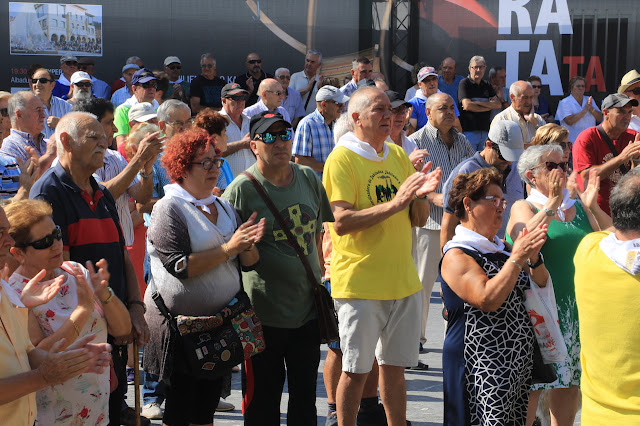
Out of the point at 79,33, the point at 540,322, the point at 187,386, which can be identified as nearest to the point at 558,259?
the point at 540,322

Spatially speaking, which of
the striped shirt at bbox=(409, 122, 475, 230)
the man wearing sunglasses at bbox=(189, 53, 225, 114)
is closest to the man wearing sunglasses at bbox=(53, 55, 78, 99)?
the man wearing sunglasses at bbox=(189, 53, 225, 114)

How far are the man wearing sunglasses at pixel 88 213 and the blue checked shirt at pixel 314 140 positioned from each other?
11.9 ft

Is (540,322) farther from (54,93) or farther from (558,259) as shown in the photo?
(54,93)

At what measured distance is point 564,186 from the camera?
16.2 feet

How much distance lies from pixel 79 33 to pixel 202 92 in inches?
90.6

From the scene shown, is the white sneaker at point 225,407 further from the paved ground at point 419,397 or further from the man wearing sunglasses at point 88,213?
the man wearing sunglasses at point 88,213

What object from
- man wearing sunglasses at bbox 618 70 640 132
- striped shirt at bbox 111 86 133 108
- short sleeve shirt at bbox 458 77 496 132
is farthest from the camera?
short sleeve shirt at bbox 458 77 496 132

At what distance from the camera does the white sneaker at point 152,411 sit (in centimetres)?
580

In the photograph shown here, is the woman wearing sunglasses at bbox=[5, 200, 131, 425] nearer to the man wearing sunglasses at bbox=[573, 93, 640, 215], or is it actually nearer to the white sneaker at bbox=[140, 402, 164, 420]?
the white sneaker at bbox=[140, 402, 164, 420]

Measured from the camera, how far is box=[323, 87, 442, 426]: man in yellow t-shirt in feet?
16.6

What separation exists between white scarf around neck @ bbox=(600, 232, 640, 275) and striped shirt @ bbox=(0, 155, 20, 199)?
368 cm

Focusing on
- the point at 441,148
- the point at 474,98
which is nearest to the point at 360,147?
the point at 441,148

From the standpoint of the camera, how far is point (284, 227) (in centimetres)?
479

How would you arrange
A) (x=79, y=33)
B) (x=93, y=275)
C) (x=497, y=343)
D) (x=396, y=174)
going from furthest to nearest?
(x=79, y=33)
(x=396, y=174)
(x=497, y=343)
(x=93, y=275)
